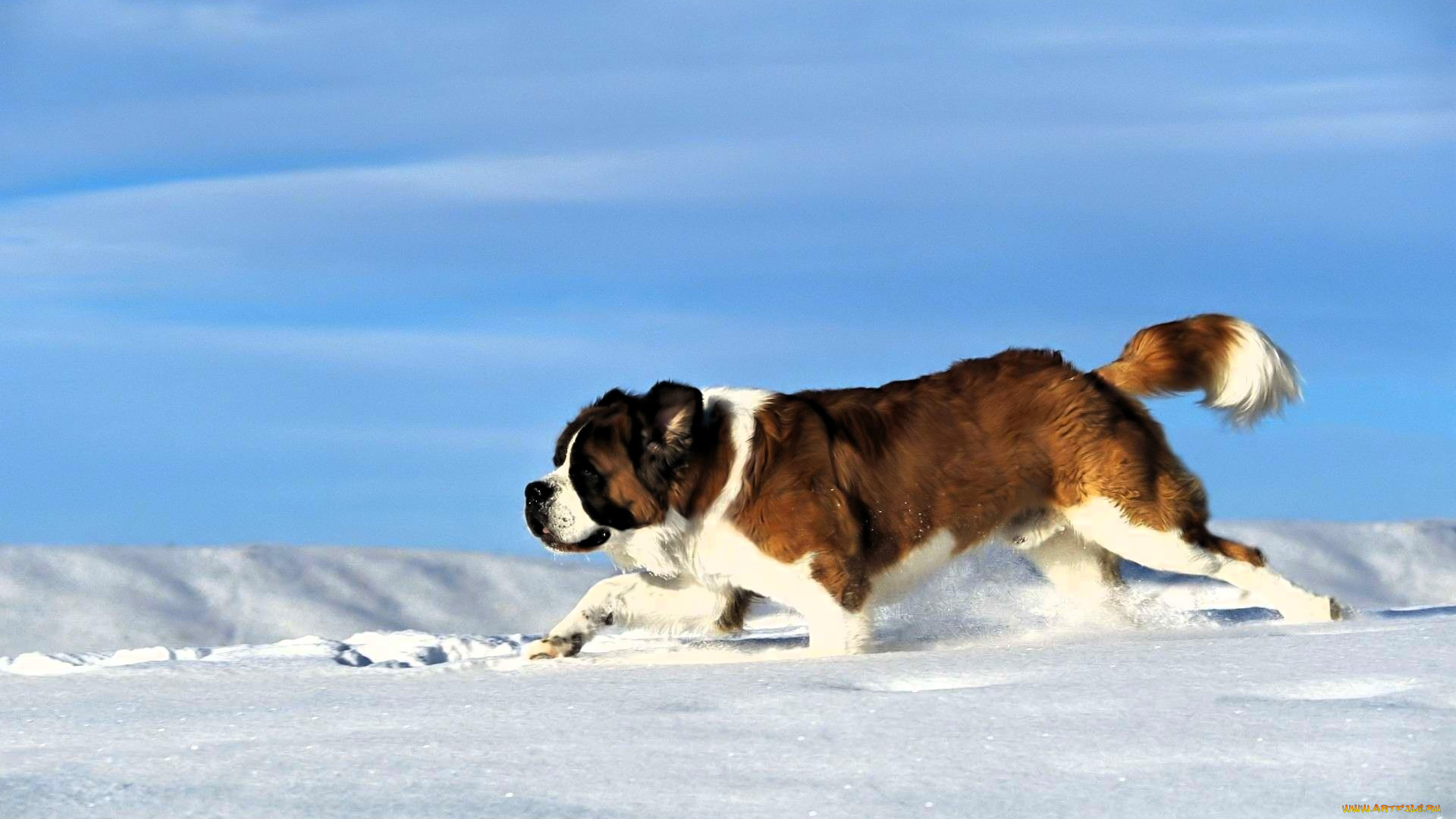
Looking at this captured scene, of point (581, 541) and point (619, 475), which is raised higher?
point (619, 475)

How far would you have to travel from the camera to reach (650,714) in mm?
4102

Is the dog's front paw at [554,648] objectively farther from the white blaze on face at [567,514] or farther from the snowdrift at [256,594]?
the snowdrift at [256,594]

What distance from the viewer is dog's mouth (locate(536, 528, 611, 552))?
6.04 meters

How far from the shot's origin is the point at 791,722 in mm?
3893

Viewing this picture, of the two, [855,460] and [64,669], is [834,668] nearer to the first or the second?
[855,460]

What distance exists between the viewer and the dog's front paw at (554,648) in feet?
19.8

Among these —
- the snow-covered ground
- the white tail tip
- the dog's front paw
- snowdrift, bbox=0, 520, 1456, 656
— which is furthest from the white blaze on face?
snowdrift, bbox=0, 520, 1456, 656

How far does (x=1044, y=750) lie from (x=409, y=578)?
847 centimetres

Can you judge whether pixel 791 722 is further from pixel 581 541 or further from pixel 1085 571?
pixel 1085 571

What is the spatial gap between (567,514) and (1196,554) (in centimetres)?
274

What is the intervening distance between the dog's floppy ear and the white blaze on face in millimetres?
307

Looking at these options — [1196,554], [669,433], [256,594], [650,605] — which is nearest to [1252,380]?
[1196,554]

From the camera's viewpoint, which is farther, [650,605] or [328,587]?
[328,587]

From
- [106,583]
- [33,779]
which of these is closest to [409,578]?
[106,583]
